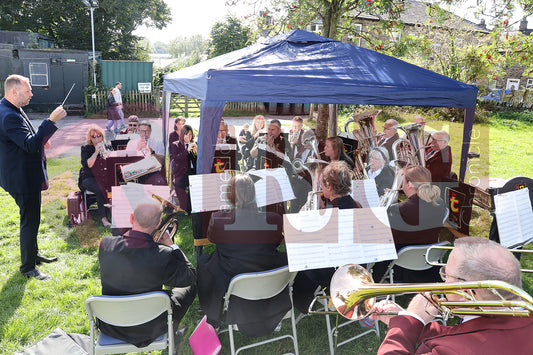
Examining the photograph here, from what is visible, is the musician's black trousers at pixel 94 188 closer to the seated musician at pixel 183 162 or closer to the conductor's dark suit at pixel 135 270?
the seated musician at pixel 183 162

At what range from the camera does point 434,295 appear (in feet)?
5.24

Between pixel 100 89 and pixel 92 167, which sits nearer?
pixel 92 167

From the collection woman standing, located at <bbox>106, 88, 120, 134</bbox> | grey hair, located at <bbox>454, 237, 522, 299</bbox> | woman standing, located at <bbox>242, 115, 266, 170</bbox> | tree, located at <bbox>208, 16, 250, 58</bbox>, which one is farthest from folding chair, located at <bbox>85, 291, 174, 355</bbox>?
tree, located at <bbox>208, 16, 250, 58</bbox>

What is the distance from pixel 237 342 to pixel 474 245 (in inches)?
91.6

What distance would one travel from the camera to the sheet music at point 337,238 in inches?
102

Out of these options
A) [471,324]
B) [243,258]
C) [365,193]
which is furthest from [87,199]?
[471,324]

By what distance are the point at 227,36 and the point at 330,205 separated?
21.5 metres

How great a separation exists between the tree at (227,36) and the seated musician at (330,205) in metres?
20.9

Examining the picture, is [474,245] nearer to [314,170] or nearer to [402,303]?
[402,303]

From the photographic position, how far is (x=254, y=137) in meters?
7.38

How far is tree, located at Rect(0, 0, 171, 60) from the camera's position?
22.3m

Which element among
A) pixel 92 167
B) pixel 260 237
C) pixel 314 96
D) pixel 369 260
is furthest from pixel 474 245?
pixel 92 167

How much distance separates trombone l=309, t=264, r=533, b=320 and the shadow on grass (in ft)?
10.1

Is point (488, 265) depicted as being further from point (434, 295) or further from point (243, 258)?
point (243, 258)
